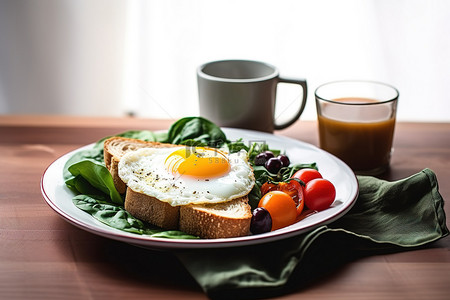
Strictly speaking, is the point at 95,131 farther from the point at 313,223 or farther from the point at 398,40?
the point at 398,40

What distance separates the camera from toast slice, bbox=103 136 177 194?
204 cm

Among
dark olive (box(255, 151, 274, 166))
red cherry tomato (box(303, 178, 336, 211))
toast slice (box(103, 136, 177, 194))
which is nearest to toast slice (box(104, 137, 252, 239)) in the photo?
toast slice (box(103, 136, 177, 194))

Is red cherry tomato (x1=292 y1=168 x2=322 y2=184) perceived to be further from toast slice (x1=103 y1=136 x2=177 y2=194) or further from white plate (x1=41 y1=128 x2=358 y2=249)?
toast slice (x1=103 y1=136 x2=177 y2=194)

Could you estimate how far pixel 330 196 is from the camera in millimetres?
1842

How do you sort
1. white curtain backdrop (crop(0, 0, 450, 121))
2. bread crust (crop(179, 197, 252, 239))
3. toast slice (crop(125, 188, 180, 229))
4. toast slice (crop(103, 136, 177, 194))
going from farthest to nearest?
1. white curtain backdrop (crop(0, 0, 450, 121))
2. toast slice (crop(103, 136, 177, 194))
3. toast slice (crop(125, 188, 180, 229))
4. bread crust (crop(179, 197, 252, 239))

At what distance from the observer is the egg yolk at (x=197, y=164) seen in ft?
6.29

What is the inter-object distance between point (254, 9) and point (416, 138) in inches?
66.7

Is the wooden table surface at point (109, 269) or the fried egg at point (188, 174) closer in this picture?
the wooden table surface at point (109, 269)

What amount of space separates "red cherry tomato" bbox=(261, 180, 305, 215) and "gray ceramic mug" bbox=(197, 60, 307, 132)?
637 mm

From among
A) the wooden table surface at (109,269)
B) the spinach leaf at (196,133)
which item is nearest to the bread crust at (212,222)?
the wooden table surface at (109,269)

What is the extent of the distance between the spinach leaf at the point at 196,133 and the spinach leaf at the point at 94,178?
18.5 inches

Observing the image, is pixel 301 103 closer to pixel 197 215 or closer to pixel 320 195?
pixel 320 195

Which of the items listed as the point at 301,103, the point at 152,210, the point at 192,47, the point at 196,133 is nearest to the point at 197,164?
the point at 152,210

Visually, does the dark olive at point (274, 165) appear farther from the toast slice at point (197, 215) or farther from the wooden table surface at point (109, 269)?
the wooden table surface at point (109, 269)
